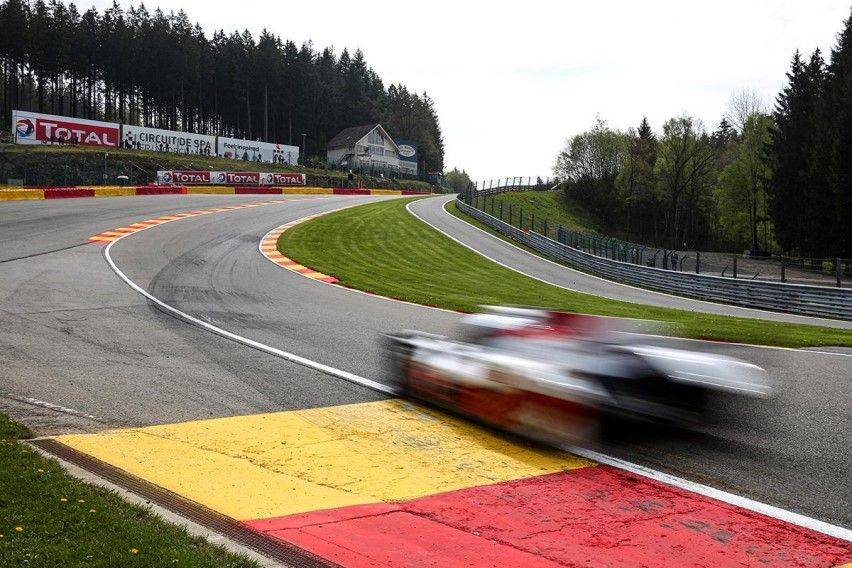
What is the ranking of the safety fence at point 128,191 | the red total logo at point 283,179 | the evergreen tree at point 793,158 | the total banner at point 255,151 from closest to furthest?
the safety fence at point 128,191
the evergreen tree at point 793,158
the red total logo at point 283,179
the total banner at point 255,151

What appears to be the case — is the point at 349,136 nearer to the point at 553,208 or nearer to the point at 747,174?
the point at 553,208

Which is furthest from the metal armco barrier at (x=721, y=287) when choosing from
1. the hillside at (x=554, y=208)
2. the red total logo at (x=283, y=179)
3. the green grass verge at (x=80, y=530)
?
the red total logo at (x=283, y=179)

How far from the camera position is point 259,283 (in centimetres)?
1775

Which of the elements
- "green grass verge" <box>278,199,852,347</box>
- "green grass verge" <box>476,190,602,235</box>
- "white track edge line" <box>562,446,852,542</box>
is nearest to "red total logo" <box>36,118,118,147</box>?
"green grass verge" <box>278,199,852,347</box>

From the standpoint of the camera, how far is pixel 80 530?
12.8 feet

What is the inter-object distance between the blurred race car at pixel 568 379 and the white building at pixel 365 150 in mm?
96530

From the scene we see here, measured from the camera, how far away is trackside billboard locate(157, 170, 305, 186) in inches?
2270

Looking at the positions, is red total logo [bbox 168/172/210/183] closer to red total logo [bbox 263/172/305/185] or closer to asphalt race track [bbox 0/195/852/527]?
red total logo [bbox 263/172/305/185]

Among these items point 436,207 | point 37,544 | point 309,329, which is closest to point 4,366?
point 309,329

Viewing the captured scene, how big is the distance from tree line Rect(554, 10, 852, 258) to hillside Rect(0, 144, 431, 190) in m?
37.5

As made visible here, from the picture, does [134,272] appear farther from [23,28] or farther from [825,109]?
[23,28]

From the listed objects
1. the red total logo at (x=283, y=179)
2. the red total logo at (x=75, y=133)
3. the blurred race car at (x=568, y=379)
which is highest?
the red total logo at (x=75, y=133)

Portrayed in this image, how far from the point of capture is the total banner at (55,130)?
58688 mm

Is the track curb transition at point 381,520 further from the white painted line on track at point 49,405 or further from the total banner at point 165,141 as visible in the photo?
the total banner at point 165,141
